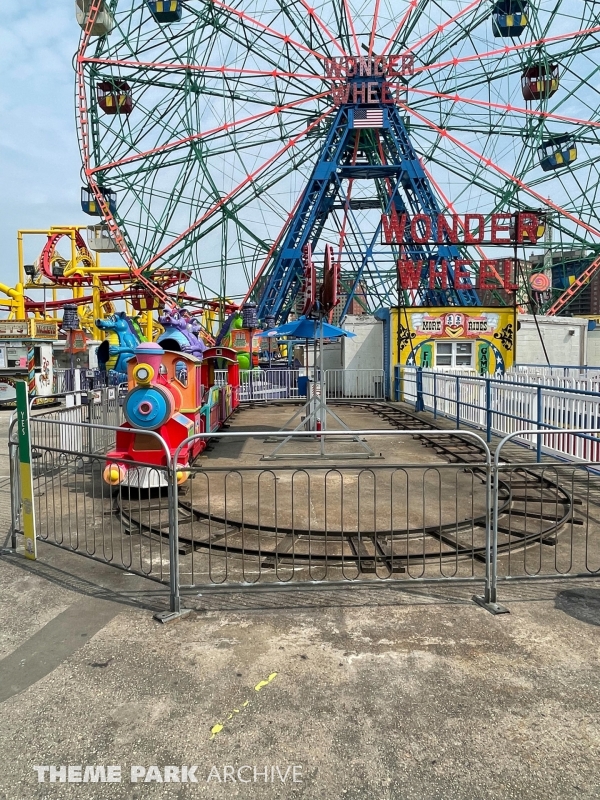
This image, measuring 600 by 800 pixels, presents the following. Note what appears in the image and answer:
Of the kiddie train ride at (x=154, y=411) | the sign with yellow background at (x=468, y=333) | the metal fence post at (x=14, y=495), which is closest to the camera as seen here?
the metal fence post at (x=14, y=495)

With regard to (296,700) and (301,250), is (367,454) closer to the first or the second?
(296,700)

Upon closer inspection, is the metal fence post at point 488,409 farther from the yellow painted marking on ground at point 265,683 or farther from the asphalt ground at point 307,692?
the yellow painted marking on ground at point 265,683

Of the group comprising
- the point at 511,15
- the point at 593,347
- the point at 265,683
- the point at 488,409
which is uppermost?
the point at 511,15

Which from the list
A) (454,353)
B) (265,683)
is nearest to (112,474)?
(265,683)

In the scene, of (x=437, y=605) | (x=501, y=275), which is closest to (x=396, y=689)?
(x=437, y=605)

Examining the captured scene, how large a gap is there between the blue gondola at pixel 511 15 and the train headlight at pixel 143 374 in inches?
1066

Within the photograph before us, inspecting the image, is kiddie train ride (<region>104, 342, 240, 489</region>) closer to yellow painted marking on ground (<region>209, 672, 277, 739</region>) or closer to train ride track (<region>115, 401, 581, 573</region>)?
train ride track (<region>115, 401, 581, 573</region>)

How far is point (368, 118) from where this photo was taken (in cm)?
2781

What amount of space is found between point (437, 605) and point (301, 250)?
25635 millimetres

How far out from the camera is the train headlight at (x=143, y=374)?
23.7ft

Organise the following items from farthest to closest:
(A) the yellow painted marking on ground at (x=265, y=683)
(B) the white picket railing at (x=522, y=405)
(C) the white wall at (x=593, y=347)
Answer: (C) the white wall at (x=593, y=347)
(B) the white picket railing at (x=522, y=405)
(A) the yellow painted marking on ground at (x=265, y=683)

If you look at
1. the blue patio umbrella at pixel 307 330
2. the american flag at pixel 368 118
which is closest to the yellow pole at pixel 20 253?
the american flag at pixel 368 118

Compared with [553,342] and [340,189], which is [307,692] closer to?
[553,342]

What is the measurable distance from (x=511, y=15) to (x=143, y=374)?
27.4 metres
